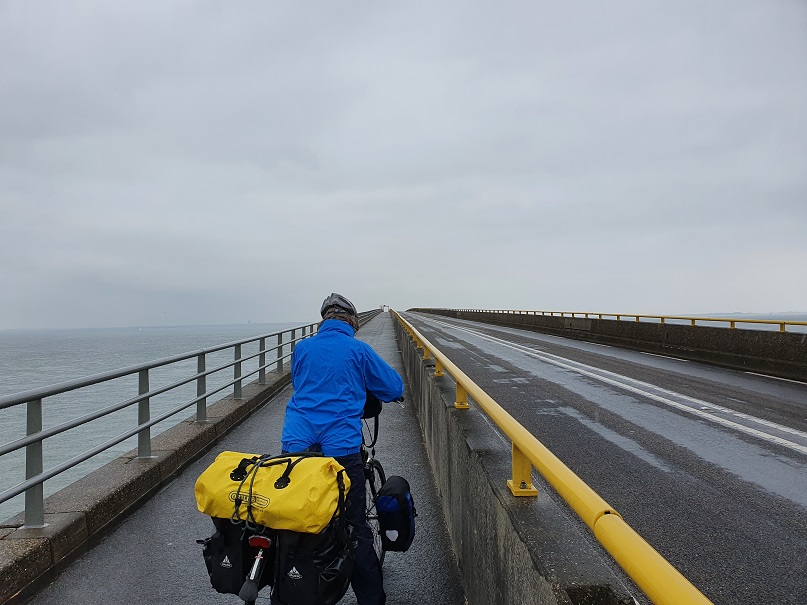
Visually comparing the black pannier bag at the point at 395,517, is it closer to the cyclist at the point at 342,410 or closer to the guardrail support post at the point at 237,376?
the cyclist at the point at 342,410

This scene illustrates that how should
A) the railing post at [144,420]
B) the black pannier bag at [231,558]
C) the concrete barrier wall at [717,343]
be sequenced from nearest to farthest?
1. the black pannier bag at [231,558]
2. the railing post at [144,420]
3. the concrete barrier wall at [717,343]

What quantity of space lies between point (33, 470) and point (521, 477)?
12.3ft

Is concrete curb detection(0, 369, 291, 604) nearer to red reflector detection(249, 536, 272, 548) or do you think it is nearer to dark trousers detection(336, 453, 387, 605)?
red reflector detection(249, 536, 272, 548)

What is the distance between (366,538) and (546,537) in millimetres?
1219

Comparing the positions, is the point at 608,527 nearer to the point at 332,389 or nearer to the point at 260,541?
the point at 260,541

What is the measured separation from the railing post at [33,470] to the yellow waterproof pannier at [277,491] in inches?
96.2

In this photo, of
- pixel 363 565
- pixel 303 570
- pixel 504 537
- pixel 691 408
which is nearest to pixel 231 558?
pixel 303 570

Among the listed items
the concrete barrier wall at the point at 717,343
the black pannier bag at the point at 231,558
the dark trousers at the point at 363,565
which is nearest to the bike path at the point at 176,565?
the dark trousers at the point at 363,565

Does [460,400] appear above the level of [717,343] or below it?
above

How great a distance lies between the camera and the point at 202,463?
6867mm

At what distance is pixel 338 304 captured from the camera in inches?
141

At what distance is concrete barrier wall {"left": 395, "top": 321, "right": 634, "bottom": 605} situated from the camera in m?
1.97

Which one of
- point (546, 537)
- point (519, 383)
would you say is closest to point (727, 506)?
point (546, 537)

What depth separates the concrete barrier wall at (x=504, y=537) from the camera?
1.97 metres
